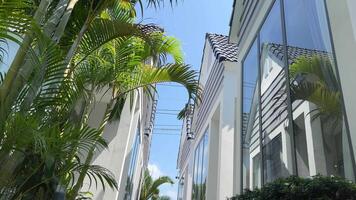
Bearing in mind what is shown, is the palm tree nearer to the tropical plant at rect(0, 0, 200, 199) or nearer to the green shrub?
the tropical plant at rect(0, 0, 200, 199)

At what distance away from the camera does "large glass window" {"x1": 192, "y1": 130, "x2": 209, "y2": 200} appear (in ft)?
37.1

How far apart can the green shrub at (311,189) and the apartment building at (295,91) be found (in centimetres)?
59

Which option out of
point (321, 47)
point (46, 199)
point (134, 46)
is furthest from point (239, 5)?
point (46, 199)

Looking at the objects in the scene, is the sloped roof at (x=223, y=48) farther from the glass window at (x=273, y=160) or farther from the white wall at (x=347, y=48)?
the white wall at (x=347, y=48)

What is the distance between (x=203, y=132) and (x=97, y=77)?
8.33 metres

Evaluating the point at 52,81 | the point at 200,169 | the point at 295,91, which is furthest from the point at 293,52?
the point at 200,169

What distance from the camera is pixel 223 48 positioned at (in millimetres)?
10883

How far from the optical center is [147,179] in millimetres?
20109

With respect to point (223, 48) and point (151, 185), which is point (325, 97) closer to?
point (223, 48)

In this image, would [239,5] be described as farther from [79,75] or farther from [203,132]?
[203,132]

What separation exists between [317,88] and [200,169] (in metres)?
9.08

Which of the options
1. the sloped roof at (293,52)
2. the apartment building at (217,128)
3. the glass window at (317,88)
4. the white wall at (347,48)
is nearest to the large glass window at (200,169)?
the apartment building at (217,128)

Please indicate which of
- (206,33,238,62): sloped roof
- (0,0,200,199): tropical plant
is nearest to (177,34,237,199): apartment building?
(206,33,238,62): sloped roof

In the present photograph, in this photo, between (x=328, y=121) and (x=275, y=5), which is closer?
(x=328, y=121)
